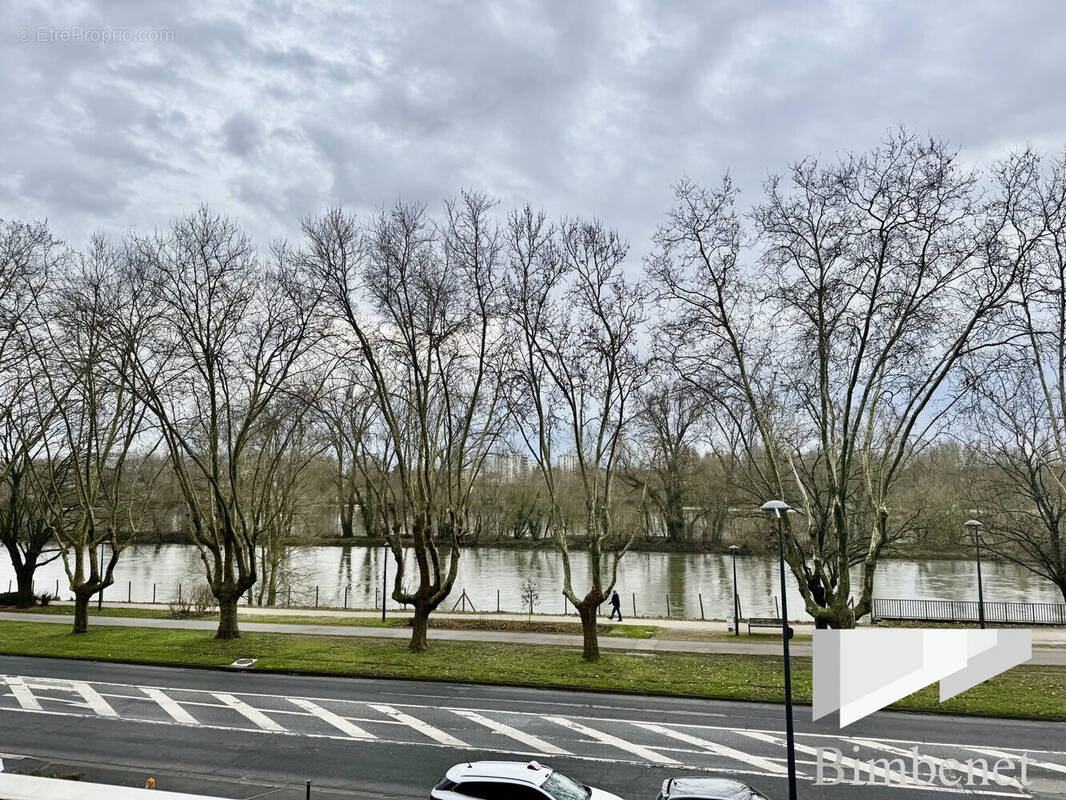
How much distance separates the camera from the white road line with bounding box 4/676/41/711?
58.0ft

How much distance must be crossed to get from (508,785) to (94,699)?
13.7m

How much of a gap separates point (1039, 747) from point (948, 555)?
45.8 m

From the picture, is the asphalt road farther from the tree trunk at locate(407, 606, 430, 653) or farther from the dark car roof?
the tree trunk at locate(407, 606, 430, 653)

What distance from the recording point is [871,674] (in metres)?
19.8

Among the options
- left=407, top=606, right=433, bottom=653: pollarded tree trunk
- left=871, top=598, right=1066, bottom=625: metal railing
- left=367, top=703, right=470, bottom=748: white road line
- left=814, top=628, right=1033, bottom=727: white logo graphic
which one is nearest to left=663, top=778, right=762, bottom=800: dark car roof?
left=367, top=703, right=470, bottom=748: white road line

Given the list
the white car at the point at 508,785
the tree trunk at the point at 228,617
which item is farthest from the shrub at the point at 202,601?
the white car at the point at 508,785

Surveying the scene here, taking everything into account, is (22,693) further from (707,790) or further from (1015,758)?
(1015,758)

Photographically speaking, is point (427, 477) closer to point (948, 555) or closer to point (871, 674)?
point (871, 674)

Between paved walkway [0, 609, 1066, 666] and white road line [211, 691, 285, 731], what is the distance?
9106mm

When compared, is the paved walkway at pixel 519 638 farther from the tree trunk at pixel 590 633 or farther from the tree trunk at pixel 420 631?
the tree trunk at pixel 590 633

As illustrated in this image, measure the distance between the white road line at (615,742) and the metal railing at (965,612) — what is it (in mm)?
19034

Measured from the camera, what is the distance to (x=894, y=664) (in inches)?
782

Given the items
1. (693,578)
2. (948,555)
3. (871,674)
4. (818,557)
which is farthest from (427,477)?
(948,555)

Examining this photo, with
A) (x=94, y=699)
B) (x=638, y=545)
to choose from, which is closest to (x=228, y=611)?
(x=94, y=699)
